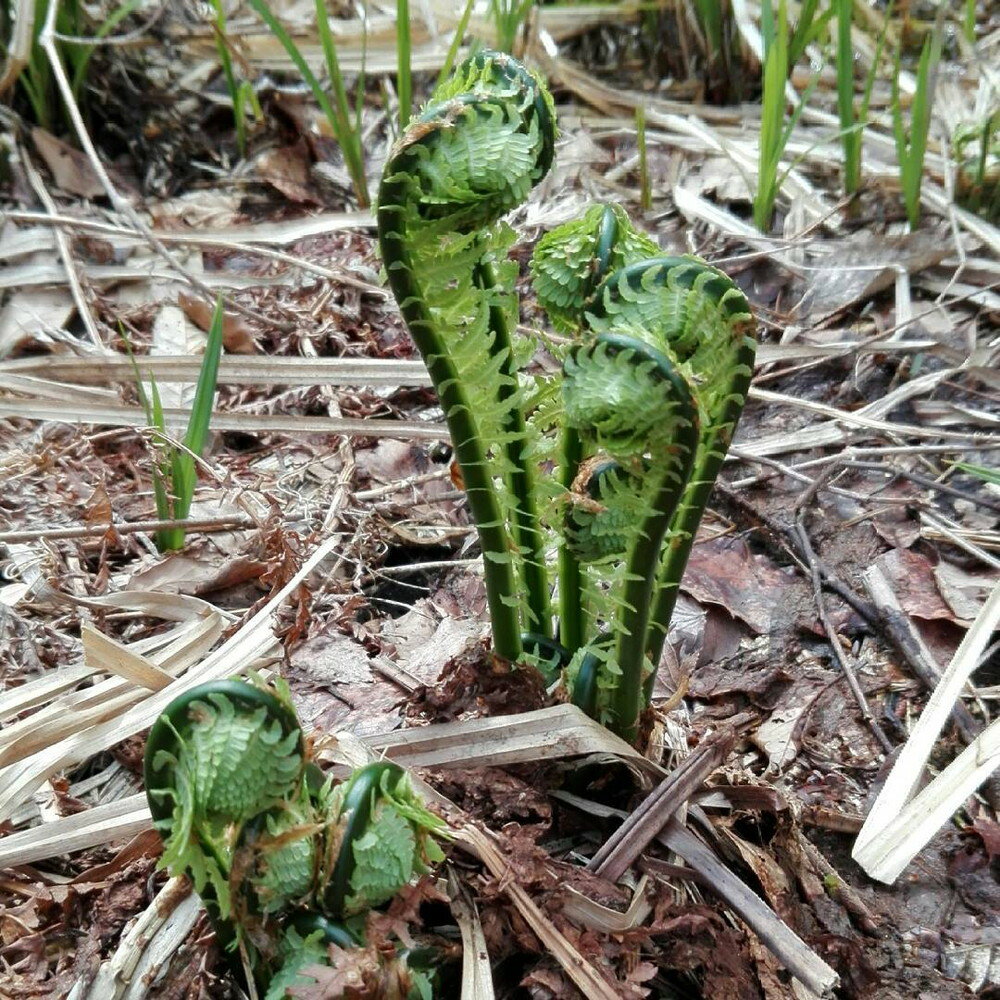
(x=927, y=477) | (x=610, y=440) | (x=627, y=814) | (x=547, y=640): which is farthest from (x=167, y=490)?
(x=927, y=477)

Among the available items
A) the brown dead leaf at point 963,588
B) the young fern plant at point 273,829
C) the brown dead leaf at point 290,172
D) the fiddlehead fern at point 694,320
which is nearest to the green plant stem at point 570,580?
the fiddlehead fern at point 694,320

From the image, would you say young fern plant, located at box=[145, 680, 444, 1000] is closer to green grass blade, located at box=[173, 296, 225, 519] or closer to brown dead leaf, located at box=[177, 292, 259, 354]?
green grass blade, located at box=[173, 296, 225, 519]

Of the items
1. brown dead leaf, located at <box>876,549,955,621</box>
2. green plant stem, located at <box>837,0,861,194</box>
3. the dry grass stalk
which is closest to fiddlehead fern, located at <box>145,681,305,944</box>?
the dry grass stalk

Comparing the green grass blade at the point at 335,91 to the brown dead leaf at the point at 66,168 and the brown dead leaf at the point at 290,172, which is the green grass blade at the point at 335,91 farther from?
the brown dead leaf at the point at 66,168

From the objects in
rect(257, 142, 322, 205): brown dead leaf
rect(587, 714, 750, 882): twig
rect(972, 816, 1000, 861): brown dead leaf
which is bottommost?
rect(972, 816, 1000, 861): brown dead leaf

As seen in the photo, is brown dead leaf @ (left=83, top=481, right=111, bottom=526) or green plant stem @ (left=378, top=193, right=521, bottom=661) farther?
brown dead leaf @ (left=83, top=481, right=111, bottom=526)

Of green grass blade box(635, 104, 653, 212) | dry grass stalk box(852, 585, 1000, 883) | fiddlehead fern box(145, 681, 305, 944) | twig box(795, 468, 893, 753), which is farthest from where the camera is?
green grass blade box(635, 104, 653, 212)

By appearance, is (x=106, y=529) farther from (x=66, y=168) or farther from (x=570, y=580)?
(x=66, y=168)
